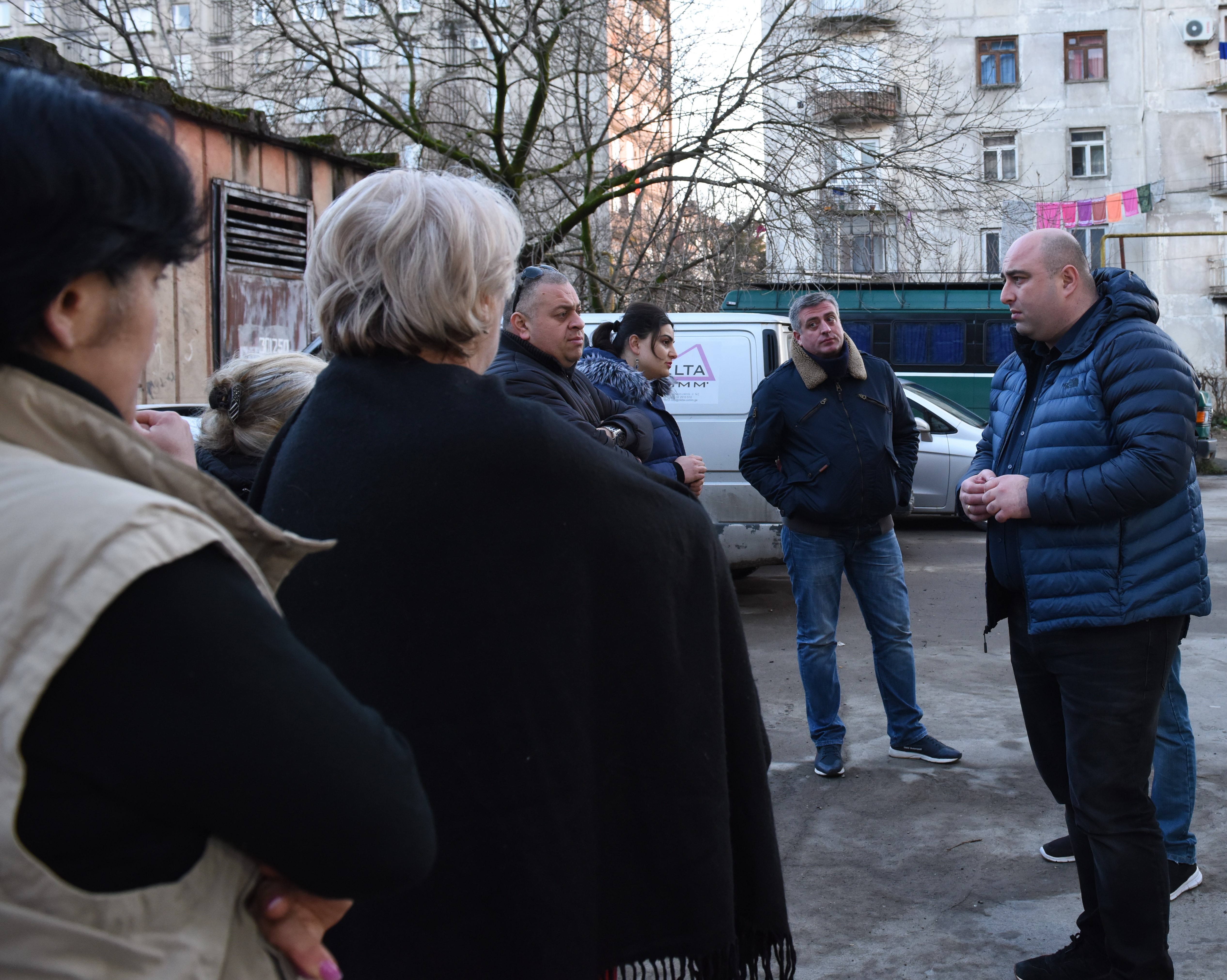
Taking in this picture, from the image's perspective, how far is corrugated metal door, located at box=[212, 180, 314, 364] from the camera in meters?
9.28

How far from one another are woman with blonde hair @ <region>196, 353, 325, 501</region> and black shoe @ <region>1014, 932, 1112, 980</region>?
95.5 inches

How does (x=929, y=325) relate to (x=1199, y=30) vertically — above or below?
below

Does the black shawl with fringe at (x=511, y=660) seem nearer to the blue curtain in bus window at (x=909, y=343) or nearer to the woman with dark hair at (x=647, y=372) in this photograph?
the woman with dark hair at (x=647, y=372)

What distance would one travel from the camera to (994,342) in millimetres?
20203

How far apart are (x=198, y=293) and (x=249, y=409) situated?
22.4ft

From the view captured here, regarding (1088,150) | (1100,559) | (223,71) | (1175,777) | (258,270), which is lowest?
(1175,777)

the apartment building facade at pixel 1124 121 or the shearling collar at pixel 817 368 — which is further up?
the apartment building facade at pixel 1124 121

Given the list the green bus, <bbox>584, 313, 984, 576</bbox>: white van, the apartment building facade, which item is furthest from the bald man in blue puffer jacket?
the apartment building facade

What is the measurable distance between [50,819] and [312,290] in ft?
3.60

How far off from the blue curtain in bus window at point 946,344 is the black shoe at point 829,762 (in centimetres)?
1646

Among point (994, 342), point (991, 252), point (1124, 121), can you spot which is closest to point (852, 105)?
point (994, 342)

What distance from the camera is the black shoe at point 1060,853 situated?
3.85 metres

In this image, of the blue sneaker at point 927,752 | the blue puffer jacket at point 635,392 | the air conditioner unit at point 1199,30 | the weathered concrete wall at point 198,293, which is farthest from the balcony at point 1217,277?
the blue puffer jacket at point 635,392

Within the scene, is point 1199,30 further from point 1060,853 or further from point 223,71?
point 1060,853
